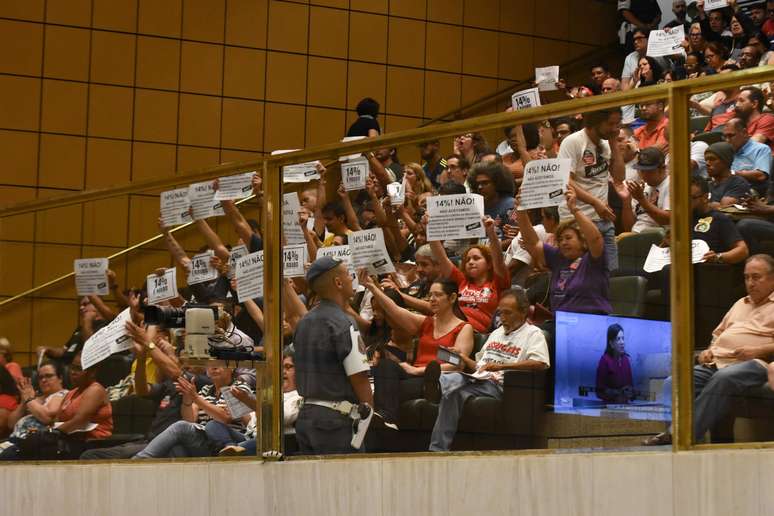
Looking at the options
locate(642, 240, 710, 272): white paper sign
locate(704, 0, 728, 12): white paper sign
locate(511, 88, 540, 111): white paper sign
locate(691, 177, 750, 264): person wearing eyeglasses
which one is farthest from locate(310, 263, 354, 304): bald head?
locate(704, 0, 728, 12): white paper sign

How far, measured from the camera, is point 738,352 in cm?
387

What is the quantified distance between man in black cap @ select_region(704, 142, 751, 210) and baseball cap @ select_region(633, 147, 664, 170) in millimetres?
142

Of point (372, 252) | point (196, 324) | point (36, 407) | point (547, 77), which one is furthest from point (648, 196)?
point (547, 77)

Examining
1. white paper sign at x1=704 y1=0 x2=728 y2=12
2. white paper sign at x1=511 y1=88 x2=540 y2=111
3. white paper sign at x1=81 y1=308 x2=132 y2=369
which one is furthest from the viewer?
white paper sign at x1=704 y1=0 x2=728 y2=12

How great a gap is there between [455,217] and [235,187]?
114cm

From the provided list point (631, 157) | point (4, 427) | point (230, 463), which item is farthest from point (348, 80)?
point (631, 157)

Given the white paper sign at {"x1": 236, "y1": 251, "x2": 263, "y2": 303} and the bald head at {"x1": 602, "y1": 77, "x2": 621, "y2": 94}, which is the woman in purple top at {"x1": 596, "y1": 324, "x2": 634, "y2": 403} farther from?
the bald head at {"x1": 602, "y1": 77, "x2": 621, "y2": 94}

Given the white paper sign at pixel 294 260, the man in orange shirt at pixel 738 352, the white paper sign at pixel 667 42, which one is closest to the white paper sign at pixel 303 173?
the white paper sign at pixel 294 260

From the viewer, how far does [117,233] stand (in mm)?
5918

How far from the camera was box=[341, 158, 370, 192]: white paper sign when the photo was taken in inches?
196

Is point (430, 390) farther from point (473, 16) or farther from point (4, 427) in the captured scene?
point (473, 16)

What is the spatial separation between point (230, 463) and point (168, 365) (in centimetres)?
54

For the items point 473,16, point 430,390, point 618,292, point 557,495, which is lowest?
point 557,495

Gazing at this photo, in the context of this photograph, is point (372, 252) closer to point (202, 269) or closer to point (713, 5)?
point (202, 269)
